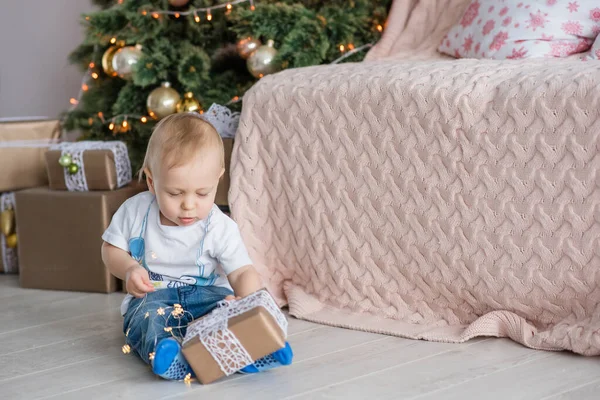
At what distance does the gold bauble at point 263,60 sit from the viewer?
6.95ft

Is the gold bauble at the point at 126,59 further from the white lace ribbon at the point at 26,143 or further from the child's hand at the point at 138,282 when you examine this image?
the child's hand at the point at 138,282

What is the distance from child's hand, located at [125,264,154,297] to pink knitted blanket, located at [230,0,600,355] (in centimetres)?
41

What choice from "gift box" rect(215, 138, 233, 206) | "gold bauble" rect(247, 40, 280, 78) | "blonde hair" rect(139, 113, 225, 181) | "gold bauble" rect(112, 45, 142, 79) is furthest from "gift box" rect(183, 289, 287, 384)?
"gold bauble" rect(112, 45, 142, 79)

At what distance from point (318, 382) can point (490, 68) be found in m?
Answer: 0.70

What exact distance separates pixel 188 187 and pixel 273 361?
343 millimetres

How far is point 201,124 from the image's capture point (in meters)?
1.48

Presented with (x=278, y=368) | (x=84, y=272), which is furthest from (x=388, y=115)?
(x=84, y=272)

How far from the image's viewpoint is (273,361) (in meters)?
1.37

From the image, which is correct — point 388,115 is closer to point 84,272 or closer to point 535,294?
point 535,294

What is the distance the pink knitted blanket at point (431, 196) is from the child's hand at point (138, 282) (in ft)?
1.34

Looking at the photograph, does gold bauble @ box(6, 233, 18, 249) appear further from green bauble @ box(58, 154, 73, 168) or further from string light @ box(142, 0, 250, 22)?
string light @ box(142, 0, 250, 22)

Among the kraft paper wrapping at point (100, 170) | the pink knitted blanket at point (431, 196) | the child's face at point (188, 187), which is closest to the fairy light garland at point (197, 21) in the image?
the kraft paper wrapping at point (100, 170)

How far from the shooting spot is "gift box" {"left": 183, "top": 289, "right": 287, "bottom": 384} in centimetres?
128

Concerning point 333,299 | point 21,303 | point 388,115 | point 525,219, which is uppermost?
point 388,115
